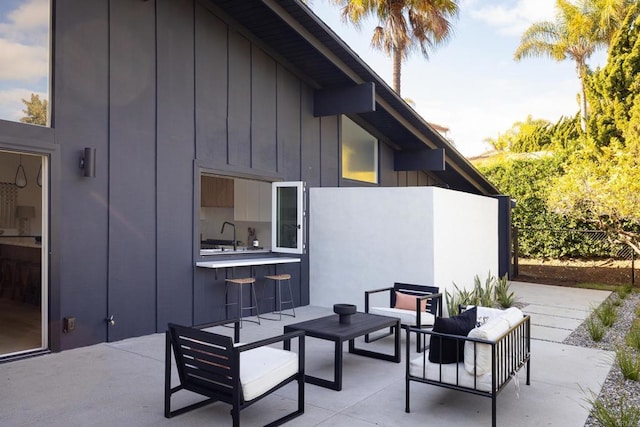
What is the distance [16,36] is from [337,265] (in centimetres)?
527

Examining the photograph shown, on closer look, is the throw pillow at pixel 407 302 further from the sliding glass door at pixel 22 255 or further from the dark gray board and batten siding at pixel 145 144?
the sliding glass door at pixel 22 255

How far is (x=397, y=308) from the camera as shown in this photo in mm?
5996

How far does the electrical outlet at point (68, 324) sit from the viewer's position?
196 inches

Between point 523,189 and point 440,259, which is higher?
point 523,189

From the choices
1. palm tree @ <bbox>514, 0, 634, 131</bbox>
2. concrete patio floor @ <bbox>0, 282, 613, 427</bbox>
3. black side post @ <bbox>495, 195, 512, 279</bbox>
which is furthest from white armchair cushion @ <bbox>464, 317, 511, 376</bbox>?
palm tree @ <bbox>514, 0, 634, 131</bbox>

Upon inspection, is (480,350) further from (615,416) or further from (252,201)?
(252,201)

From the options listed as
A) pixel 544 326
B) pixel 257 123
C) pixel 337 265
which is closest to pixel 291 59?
pixel 257 123

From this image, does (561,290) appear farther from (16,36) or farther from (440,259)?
(16,36)

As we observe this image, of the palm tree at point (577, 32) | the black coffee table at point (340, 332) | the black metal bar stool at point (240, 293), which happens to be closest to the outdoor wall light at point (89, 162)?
the black metal bar stool at point (240, 293)

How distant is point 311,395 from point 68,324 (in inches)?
111

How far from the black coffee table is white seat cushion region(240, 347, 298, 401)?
46 cm

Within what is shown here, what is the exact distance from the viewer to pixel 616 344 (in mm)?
5523

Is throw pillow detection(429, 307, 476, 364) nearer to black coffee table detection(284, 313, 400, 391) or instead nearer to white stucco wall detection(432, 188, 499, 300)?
black coffee table detection(284, 313, 400, 391)

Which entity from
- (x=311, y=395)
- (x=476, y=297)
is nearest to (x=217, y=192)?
(x=476, y=297)
